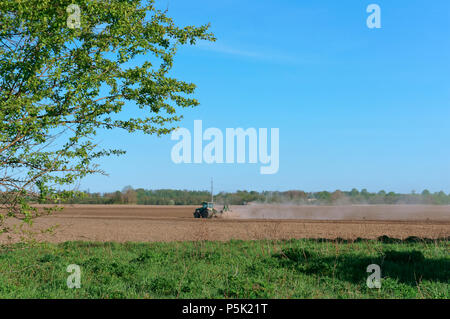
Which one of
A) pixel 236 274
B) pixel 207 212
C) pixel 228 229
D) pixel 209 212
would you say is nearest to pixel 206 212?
pixel 207 212

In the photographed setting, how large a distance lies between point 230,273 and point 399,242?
1110cm

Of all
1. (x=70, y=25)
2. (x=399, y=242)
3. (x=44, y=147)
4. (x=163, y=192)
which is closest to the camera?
(x=70, y=25)

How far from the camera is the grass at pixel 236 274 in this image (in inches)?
386

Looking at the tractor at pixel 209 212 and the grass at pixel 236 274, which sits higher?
the grass at pixel 236 274

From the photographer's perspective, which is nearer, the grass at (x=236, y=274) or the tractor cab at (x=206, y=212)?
the grass at (x=236, y=274)

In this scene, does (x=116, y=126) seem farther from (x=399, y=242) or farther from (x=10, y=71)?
(x=399, y=242)

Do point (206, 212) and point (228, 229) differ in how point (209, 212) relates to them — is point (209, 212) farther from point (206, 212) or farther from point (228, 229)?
point (228, 229)

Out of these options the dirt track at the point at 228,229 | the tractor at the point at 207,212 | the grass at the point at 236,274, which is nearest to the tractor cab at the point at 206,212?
the tractor at the point at 207,212

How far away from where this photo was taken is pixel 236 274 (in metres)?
11.8

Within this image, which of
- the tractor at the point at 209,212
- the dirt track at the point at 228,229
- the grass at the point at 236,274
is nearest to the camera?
the grass at the point at 236,274

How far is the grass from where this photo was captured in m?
9.81

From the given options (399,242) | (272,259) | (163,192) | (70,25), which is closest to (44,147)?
(70,25)

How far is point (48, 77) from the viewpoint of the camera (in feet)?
36.6

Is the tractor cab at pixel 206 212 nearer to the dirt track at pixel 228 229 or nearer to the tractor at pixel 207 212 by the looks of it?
the tractor at pixel 207 212
